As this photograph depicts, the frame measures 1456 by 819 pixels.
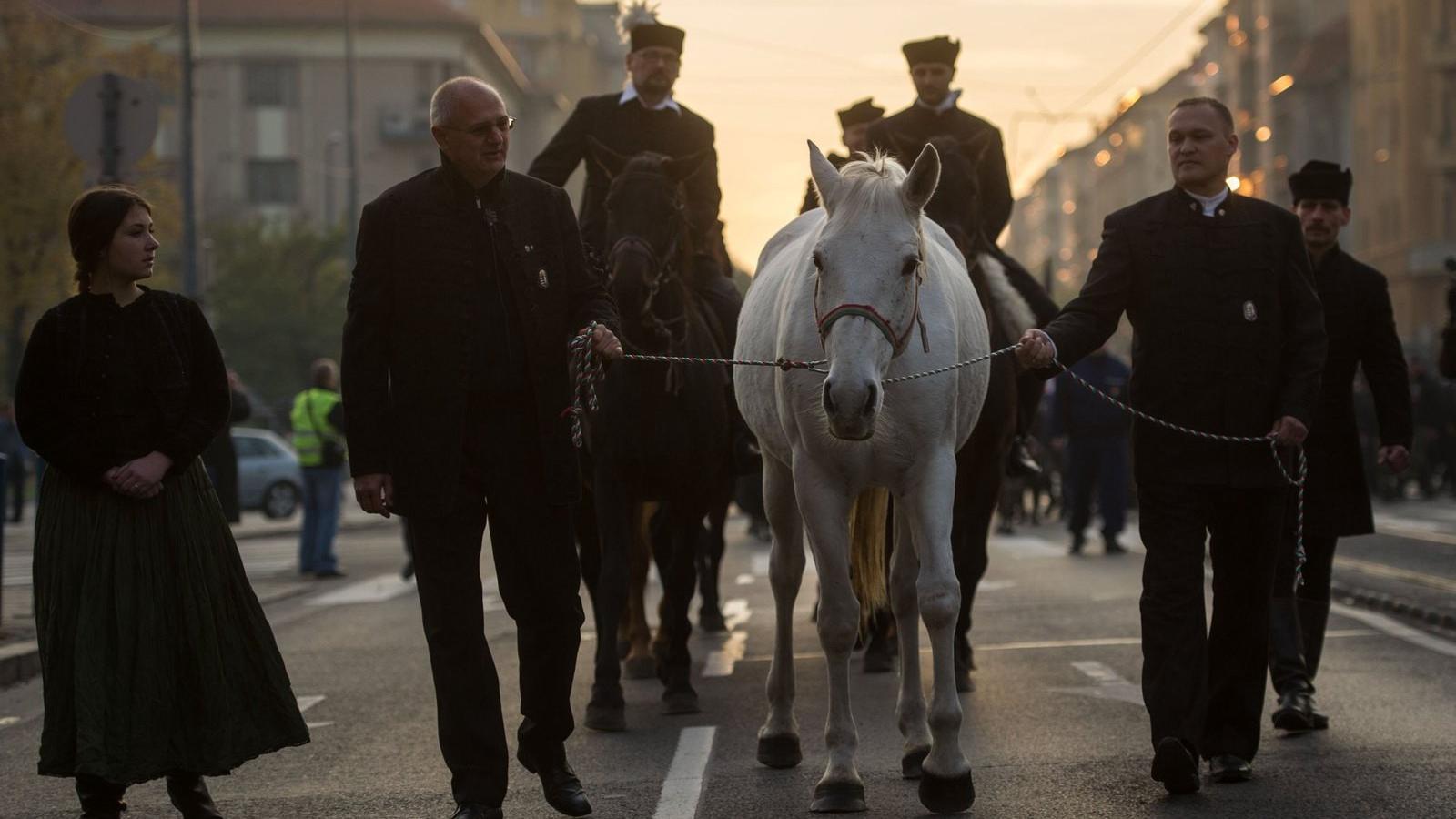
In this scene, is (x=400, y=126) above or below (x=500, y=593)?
above

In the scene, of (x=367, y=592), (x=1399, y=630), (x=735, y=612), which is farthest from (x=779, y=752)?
(x=367, y=592)

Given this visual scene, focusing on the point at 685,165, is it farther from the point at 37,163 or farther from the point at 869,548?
the point at 37,163

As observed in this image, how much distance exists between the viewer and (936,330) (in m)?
7.80

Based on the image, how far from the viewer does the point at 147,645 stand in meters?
7.07

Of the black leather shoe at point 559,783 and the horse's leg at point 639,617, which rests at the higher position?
the horse's leg at point 639,617

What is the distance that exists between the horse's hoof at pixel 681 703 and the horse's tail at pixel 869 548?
898mm

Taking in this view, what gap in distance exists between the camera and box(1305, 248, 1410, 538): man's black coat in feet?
30.7

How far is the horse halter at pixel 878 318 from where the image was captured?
7117mm

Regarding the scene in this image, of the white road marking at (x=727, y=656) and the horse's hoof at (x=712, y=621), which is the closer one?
the white road marking at (x=727, y=656)

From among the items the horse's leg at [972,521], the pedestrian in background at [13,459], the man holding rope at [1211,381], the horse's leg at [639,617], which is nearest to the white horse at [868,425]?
the man holding rope at [1211,381]

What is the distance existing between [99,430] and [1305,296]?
161 inches

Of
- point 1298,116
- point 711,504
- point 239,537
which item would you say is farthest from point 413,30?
point 711,504

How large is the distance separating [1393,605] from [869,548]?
5.55 metres

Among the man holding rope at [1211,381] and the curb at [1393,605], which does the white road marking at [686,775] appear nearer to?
the man holding rope at [1211,381]
